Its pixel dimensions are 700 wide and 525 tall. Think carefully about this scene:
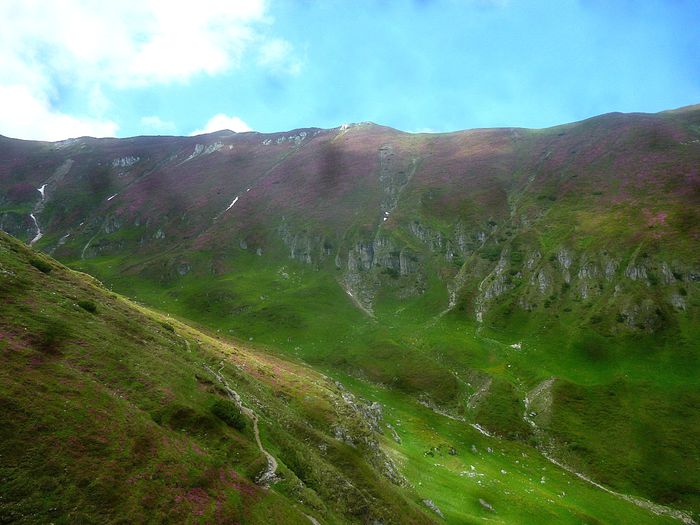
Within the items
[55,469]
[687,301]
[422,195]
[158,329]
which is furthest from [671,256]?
[55,469]

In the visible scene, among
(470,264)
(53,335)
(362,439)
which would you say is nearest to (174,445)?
(53,335)

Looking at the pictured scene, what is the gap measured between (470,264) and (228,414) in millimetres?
89619

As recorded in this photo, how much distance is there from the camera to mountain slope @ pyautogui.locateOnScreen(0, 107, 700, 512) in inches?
2490

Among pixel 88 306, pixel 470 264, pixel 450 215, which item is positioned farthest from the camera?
pixel 450 215

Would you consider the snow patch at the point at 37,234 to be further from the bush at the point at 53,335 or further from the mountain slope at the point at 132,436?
the bush at the point at 53,335

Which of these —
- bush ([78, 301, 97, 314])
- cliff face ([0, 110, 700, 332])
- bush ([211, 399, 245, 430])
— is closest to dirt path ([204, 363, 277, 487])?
bush ([211, 399, 245, 430])

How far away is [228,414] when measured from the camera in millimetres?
28344

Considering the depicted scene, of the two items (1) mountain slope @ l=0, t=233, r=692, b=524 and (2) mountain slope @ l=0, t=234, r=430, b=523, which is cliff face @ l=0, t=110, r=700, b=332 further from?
(2) mountain slope @ l=0, t=234, r=430, b=523

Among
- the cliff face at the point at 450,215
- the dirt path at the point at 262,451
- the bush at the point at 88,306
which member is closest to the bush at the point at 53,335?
the bush at the point at 88,306

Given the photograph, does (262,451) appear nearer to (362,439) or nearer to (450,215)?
(362,439)

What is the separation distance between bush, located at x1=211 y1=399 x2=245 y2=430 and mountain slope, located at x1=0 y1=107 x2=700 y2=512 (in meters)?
47.5

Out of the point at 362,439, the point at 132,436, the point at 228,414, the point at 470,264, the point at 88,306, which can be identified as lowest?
the point at 362,439

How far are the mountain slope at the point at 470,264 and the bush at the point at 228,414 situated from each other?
4746 centimetres

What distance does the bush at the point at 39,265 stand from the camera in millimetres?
34219
